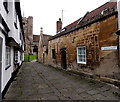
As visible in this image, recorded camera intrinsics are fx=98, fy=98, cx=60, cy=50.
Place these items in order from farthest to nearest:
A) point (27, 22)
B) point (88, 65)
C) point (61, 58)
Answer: point (27, 22), point (61, 58), point (88, 65)

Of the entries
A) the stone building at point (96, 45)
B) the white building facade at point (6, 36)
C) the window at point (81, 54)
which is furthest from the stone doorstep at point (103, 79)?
the white building facade at point (6, 36)

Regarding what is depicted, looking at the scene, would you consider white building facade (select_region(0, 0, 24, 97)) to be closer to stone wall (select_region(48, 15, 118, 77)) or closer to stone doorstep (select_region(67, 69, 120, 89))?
stone wall (select_region(48, 15, 118, 77))

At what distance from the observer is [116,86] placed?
198 inches

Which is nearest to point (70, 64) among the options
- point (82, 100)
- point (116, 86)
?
point (116, 86)

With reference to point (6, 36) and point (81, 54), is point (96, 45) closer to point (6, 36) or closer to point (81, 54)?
point (81, 54)

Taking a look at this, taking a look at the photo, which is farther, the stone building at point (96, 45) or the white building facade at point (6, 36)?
the stone building at point (96, 45)

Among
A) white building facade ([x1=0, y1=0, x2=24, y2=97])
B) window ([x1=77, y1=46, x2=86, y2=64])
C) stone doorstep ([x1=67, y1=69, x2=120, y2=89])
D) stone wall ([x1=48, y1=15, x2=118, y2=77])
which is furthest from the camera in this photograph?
window ([x1=77, y1=46, x2=86, y2=64])

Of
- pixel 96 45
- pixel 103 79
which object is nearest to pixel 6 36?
pixel 96 45

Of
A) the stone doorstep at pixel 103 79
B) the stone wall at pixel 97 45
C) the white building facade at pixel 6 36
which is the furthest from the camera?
the stone wall at pixel 97 45

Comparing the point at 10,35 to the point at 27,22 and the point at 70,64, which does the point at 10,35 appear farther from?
the point at 27,22

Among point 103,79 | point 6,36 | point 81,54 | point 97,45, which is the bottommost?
point 103,79

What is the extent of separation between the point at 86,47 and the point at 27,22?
41265mm

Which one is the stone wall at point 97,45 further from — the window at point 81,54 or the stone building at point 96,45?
the window at point 81,54

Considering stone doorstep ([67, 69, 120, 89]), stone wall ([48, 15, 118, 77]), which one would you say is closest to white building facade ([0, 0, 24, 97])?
stone wall ([48, 15, 118, 77])
